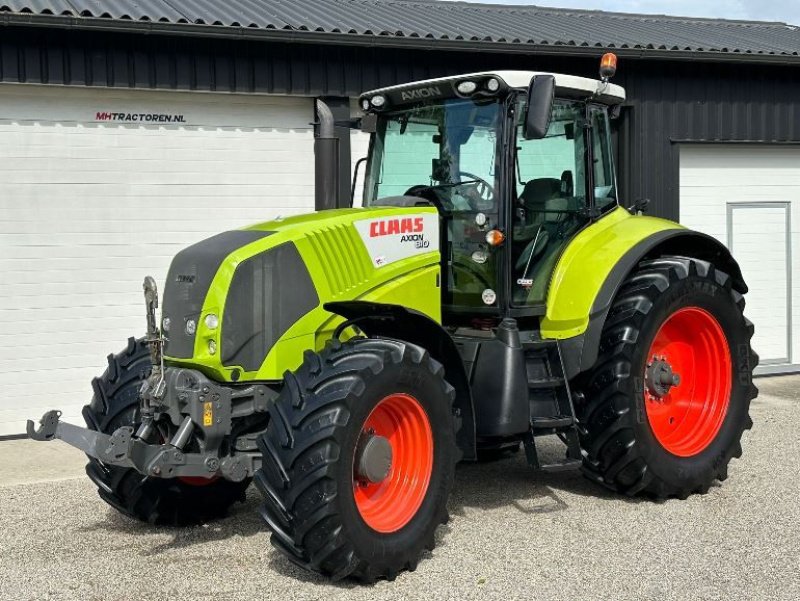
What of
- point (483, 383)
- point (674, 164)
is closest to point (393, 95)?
point (483, 383)

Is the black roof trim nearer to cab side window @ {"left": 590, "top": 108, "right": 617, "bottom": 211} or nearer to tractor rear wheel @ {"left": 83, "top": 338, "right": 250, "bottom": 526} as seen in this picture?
cab side window @ {"left": 590, "top": 108, "right": 617, "bottom": 211}

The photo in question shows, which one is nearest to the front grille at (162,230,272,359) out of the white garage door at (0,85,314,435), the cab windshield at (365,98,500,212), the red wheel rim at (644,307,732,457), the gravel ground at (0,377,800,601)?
the gravel ground at (0,377,800,601)

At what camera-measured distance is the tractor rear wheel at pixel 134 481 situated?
5668 millimetres

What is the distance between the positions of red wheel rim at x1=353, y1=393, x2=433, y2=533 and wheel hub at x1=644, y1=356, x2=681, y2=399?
1.79m

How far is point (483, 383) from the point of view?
5.75 m

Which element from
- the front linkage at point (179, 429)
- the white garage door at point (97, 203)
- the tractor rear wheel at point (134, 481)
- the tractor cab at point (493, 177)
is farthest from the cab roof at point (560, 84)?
the white garage door at point (97, 203)

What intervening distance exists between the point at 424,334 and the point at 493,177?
1.02 metres

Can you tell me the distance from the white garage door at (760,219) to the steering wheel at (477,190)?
5724mm

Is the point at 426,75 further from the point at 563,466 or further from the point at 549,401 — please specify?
the point at 563,466

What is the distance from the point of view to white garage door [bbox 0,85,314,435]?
8.84m

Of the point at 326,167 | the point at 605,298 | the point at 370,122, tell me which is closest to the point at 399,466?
the point at 605,298

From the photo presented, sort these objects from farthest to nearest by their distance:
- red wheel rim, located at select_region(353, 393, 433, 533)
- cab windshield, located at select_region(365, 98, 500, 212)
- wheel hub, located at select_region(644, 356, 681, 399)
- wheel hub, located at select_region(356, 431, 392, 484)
Result: wheel hub, located at select_region(644, 356, 681, 399) < cab windshield, located at select_region(365, 98, 500, 212) < red wheel rim, located at select_region(353, 393, 433, 533) < wheel hub, located at select_region(356, 431, 392, 484)

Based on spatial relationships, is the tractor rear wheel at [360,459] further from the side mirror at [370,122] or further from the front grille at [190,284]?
the side mirror at [370,122]

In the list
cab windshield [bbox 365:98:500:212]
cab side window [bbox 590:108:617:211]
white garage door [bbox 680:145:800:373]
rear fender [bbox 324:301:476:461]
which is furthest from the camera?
white garage door [bbox 680:145:800:373]
